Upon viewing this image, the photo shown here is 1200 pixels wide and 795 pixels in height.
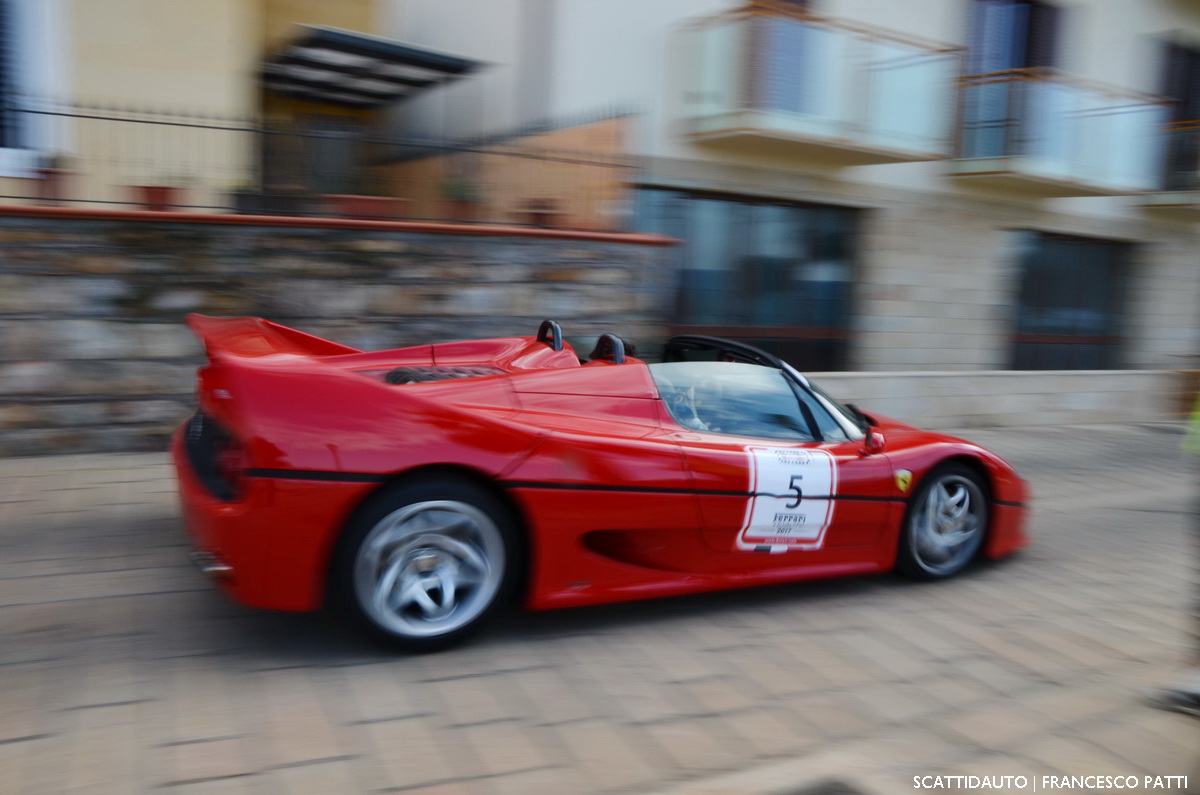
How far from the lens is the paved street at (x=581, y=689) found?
2.68m

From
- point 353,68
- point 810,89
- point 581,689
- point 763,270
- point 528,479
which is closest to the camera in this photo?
point 581,689

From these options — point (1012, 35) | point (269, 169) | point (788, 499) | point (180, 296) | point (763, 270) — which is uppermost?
point (1012, 35)

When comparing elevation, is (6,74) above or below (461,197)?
above

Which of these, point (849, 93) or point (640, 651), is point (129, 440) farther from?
point (849, 93)

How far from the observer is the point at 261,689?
3064 millimetres

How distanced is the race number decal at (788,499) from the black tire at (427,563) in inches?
42.8

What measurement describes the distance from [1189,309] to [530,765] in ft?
54.8

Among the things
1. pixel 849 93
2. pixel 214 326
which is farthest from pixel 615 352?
pixel 849 93

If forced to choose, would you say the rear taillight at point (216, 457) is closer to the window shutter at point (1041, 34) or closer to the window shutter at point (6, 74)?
the window shutter at point (6, 74)

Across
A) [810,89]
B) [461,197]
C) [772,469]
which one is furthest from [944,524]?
[810,89]

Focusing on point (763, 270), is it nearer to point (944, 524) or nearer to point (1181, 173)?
point (944, 524)

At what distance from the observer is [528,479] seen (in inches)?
135

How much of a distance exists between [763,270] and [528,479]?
803 cm

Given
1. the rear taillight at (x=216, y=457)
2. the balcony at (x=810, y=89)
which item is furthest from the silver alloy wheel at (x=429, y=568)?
the balcony at (x=810, y=89)
